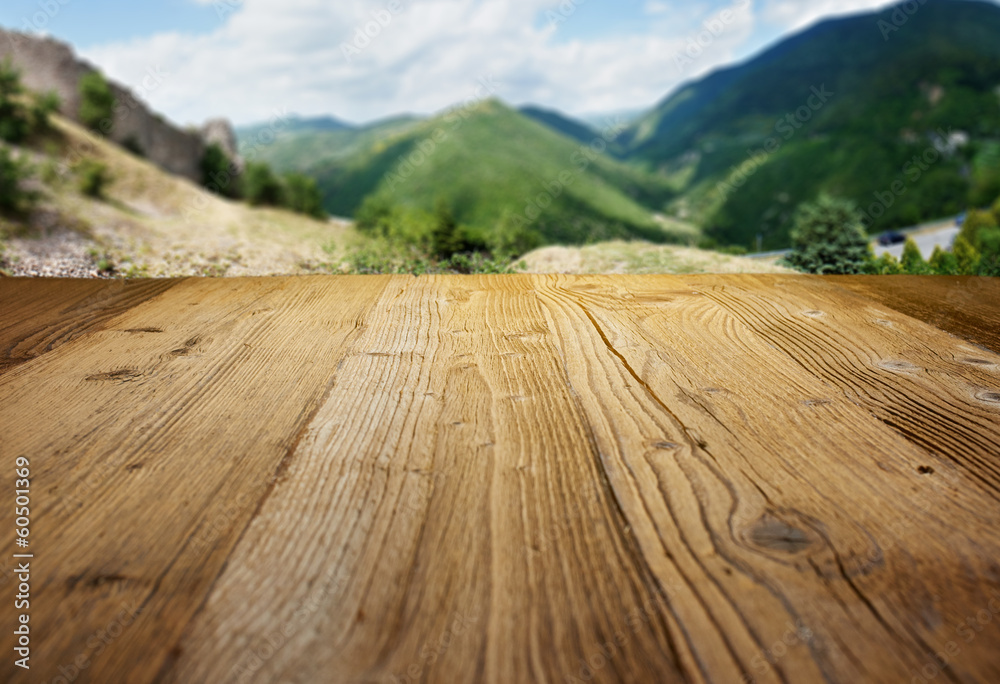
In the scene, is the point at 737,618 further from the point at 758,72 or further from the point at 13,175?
the point at 758,72

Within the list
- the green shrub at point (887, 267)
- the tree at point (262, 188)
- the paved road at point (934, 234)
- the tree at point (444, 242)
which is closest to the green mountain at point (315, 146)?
the tree at point (262, 188)

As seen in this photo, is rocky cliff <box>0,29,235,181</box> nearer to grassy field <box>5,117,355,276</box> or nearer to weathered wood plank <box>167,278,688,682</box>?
grassy field <box>5,117,355,276</box>

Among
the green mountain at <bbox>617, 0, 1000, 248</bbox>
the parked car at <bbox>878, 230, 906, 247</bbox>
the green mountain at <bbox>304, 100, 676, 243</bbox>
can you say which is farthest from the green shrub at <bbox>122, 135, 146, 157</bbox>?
the green mountain at <bbox>617, 0, 1000, 248</bbox>

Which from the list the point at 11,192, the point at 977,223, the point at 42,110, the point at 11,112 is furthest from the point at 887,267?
the point at 977,223

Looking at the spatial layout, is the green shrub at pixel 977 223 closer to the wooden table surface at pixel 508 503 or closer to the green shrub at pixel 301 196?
the wooden table surface at pixel 508 503

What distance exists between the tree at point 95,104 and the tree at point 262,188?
780 cm

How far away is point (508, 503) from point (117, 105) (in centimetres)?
3280

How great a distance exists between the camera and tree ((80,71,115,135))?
23.5m

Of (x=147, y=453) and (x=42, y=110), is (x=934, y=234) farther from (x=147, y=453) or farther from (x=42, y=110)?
(x=42, y=110)

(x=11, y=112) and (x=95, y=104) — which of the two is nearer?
(x=11, y=112)

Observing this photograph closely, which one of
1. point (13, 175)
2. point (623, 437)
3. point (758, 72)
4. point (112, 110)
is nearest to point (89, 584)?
point (623, 437)

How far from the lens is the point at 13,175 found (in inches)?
344

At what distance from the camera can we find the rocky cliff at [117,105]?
23.0 meters

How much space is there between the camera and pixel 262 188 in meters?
31.4
